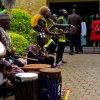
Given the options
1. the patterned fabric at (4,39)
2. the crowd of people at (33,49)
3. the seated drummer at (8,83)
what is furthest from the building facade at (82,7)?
the seated drummer at (8,83)

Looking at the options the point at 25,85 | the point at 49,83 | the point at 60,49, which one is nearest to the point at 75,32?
the point at 60,49

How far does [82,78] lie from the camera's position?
9383mm

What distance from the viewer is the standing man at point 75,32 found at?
1501cm

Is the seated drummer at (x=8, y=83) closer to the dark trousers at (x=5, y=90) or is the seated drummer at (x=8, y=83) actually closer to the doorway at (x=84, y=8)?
Result: the dark trousers at (x=5, y=90)

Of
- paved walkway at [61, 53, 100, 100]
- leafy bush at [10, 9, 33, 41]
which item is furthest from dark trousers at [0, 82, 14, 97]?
leafy bush at [10, 9, 33, 41]

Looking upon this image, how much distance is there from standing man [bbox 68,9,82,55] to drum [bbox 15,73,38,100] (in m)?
9.16

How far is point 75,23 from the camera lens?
1530 centimetres

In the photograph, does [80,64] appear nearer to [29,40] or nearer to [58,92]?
[29,40]

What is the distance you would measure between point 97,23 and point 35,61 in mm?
8696

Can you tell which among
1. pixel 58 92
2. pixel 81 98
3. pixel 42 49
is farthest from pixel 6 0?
pixel 58 92

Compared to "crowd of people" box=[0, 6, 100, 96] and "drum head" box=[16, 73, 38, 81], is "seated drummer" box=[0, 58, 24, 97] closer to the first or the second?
"crowd of people" box=[0, 6, 100, 96]

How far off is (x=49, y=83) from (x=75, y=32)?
9502mm

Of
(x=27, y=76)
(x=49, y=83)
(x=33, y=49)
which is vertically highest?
(x=33, y=49)

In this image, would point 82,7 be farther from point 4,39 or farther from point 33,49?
point 4,39
